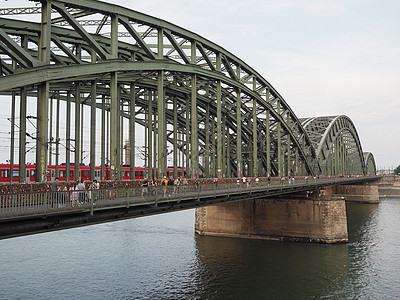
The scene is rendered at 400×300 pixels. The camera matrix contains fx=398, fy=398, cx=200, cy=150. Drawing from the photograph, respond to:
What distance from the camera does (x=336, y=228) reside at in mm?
42562

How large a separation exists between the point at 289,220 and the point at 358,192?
5930 cm

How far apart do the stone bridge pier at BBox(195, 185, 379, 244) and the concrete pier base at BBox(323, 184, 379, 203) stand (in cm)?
5090

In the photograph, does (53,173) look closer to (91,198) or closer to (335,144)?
Result: (91,198)

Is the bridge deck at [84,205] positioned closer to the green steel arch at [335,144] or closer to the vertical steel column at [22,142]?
the vertical steel column at [22,142]

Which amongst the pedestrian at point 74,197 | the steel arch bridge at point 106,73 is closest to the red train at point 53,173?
the steel arch bridge at point 106,73

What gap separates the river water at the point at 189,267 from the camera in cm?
2638

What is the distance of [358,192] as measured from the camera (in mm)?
95500

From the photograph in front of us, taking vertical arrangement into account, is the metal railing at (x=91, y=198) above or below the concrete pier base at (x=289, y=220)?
above

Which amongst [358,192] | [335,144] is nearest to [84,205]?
[358,192]

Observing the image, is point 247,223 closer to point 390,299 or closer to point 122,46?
point 390,299

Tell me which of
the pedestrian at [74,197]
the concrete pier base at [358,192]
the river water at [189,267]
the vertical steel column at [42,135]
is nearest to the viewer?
the pedestrian at [74,197]

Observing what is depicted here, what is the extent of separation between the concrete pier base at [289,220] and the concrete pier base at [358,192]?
5093 cm

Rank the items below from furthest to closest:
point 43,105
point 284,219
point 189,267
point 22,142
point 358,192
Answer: point 358,192, point 284,219, point 189,267, point 22,142, point 43,105

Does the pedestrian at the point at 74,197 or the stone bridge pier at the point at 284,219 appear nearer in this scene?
the pedestrian at the point at 74,197
